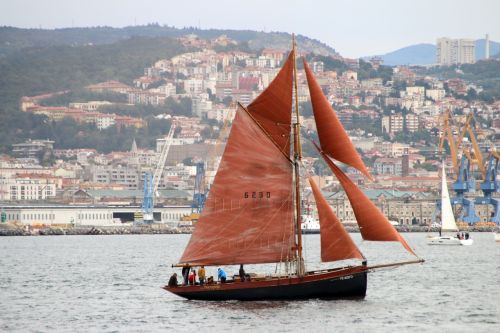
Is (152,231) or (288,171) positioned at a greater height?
(288,171)

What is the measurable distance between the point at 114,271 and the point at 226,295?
63.8 ft

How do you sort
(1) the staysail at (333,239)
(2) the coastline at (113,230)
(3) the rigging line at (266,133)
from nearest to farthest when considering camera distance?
(1) the staysail at (333,239) → (3) the rigging line at (266,133) → (2) the coastline at (113,230)

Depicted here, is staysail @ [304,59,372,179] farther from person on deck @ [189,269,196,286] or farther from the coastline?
the coastline

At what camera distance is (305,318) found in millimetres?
35594

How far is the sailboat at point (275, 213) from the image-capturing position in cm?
3812

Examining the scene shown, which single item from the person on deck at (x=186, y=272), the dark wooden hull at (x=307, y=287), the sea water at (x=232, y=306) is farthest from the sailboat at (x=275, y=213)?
the sea water at (x=232, y=306)

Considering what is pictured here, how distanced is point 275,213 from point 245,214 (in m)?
0.78

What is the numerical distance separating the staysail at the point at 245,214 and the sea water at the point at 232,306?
1334mm

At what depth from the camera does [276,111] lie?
38688mm

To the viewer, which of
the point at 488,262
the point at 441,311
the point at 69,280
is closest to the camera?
the point at 441,311

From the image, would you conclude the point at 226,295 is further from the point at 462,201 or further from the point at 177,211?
the point at 177,211

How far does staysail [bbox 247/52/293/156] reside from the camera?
38500 millimetres

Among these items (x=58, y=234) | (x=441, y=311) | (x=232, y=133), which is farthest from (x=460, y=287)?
(x=58, y=234)

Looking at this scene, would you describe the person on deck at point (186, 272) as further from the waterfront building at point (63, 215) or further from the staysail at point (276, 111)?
the waterfront building at point (63, 215)
